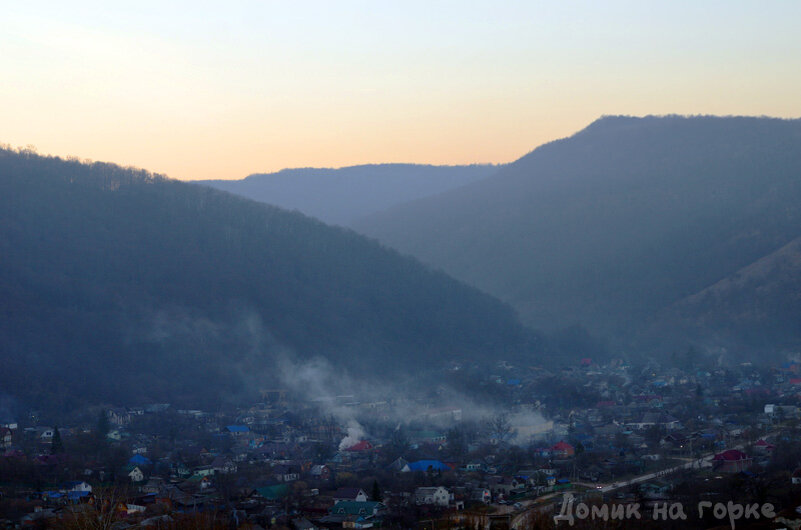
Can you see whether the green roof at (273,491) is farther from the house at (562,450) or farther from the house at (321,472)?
the house at (562,450)

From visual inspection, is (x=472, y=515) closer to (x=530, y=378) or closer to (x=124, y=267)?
(x=530, y=378)

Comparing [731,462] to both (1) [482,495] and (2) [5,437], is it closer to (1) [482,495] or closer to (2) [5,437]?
(1) [482,495]

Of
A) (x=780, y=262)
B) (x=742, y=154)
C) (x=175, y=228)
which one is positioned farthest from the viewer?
(x=742, y=154)

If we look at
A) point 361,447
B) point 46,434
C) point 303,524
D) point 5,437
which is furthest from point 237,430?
point 303,524

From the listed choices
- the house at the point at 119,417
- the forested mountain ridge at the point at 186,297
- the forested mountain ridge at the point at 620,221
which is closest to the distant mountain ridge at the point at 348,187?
the forested mountain ridge at the point at 620,221

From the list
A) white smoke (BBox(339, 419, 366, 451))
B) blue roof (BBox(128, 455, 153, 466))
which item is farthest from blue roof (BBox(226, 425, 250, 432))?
blue roof (BBox(128, 455, 153, 466))

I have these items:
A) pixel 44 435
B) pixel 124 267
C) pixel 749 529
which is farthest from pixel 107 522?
pixel 124 267
